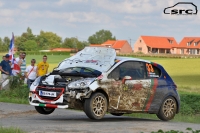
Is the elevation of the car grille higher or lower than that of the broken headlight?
lower

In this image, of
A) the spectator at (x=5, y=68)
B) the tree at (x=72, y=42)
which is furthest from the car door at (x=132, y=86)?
the tree at (x=72, y=42)

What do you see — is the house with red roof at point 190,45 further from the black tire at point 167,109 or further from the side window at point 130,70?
the side window at point 130,70

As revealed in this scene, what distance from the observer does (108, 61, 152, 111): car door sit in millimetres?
15000

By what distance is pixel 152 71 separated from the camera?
16125 millimetres

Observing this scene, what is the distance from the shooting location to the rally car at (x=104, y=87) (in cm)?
1420

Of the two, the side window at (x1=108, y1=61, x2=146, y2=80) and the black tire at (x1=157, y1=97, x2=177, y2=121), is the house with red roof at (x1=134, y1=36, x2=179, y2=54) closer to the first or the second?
the black tire at (x1=157, y1=97, x2=177, y2=121)

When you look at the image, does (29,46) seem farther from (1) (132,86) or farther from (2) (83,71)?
(2) (83,71)

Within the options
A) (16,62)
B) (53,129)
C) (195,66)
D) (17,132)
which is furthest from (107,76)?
(195,66)

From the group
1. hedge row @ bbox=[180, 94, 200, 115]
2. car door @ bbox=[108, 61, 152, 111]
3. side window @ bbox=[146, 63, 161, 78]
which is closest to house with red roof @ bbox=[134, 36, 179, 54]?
hedge row @ bbox=[180, 94, 200, 115]

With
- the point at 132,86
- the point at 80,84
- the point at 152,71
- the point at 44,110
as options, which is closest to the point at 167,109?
the point at 152,71

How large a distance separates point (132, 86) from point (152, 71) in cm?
109

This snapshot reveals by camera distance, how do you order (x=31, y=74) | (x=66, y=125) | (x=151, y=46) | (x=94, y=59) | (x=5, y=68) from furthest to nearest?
(x=151, y=46) < (x=5, y=68) < (x=31, y=74) < (x=94, y=59) < (x=66, y=125)

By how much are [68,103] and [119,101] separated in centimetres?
143

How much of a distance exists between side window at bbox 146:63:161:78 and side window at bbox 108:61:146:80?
0.18 m
